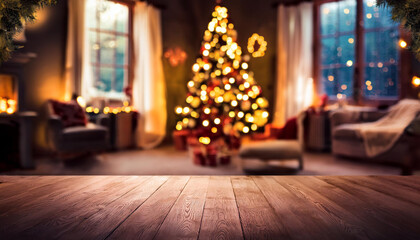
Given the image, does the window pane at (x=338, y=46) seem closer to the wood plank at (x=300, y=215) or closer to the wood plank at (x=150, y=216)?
the wood plank at (x=300, y=215)

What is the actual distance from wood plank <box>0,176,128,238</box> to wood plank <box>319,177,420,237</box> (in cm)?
114

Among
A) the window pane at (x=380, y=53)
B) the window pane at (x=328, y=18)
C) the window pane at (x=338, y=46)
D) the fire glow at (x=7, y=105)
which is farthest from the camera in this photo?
the window pane at (x=328, y=18)

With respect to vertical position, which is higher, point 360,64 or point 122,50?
point 122,50

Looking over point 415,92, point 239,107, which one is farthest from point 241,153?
point 415,92

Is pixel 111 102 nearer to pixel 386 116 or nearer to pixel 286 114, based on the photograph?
pixel 286 114

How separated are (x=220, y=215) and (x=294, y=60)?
5018 millimetres

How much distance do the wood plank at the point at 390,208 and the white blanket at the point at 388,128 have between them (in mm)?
2553

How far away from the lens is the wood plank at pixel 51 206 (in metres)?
1.01

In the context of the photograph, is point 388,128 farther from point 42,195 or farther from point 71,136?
point 71,136

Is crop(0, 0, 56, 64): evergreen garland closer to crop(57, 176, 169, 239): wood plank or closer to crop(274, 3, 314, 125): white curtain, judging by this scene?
crop(57, 176, 169, 239): wood plank

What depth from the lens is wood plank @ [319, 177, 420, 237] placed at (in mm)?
1022

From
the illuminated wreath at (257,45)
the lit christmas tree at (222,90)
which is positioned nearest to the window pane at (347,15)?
the illuminated wreath at (257,45)

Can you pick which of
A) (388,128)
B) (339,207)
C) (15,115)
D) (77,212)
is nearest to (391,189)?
(339,207)

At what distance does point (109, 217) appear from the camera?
1.10 meters
